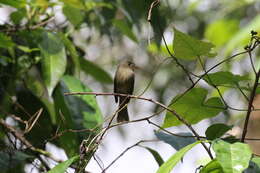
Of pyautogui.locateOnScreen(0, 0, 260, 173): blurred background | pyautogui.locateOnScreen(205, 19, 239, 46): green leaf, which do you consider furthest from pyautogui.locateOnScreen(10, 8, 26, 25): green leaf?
pyautogui.locateOnScreen(205, 19, 239, 46): green leaf

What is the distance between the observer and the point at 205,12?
22.7 feet

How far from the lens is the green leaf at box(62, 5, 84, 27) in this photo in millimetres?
2748

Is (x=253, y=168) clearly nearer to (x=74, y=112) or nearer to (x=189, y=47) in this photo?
(x=189, y=47)

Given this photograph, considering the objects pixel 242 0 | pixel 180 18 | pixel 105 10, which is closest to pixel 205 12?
pixel 180 18

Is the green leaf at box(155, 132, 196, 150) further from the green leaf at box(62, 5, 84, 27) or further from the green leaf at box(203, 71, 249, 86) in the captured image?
the green leaf at box(62, 5, 84, 27)

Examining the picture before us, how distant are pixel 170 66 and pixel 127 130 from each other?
968mm

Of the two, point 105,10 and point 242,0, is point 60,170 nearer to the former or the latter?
point 105,10

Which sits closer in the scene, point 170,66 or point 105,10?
point 105,10

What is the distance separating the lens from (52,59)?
249cm

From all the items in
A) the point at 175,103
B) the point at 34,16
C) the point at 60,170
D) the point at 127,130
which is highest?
the point at 127,130

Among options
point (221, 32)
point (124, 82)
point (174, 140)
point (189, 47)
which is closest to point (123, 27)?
point (124, 82)

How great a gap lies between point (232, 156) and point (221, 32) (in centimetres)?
374

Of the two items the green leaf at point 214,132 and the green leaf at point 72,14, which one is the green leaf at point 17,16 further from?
the green leaf at point 214,132

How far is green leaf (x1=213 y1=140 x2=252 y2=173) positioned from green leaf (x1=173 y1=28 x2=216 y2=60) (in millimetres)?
331
